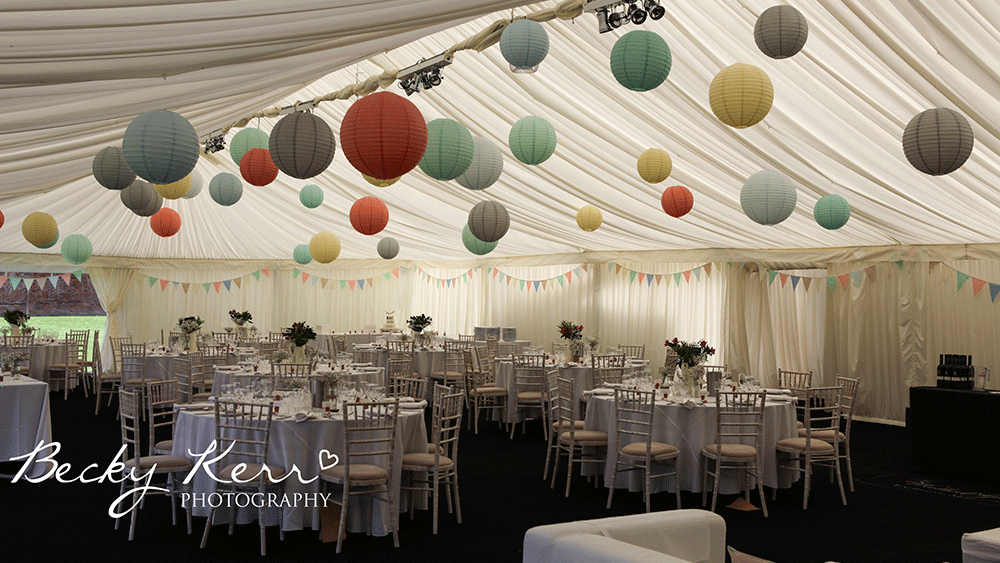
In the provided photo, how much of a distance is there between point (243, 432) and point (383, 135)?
8.58 ft

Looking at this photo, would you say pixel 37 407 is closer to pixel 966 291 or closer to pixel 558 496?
pixel 558 496

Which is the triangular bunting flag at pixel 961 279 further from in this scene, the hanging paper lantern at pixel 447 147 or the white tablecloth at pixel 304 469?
the white tablecloth at pixel 304 469

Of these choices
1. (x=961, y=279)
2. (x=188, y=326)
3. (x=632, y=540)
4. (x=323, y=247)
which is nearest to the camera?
(x=632, y=540)

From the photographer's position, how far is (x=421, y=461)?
563 cm

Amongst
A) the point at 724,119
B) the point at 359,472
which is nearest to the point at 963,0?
the point at 724,119

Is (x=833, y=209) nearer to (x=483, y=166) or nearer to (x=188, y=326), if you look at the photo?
(x=483, y=166)

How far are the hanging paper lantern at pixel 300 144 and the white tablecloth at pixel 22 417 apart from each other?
4.48 meters

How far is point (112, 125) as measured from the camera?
19.2 feet

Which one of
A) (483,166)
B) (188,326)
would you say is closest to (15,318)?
(188,326)

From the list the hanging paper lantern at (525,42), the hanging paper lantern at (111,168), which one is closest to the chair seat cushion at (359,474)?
the hanging paper lantern at (111,168)

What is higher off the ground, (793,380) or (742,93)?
(742,93)

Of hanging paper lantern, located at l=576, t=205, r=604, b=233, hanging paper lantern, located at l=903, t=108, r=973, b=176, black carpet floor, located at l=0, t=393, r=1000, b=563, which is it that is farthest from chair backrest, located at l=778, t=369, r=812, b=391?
hanging paper lantern, located at l=903, t=108, r=973, b=176

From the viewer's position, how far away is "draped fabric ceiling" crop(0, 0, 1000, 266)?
388cm

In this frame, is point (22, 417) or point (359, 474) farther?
point (22, 417)
